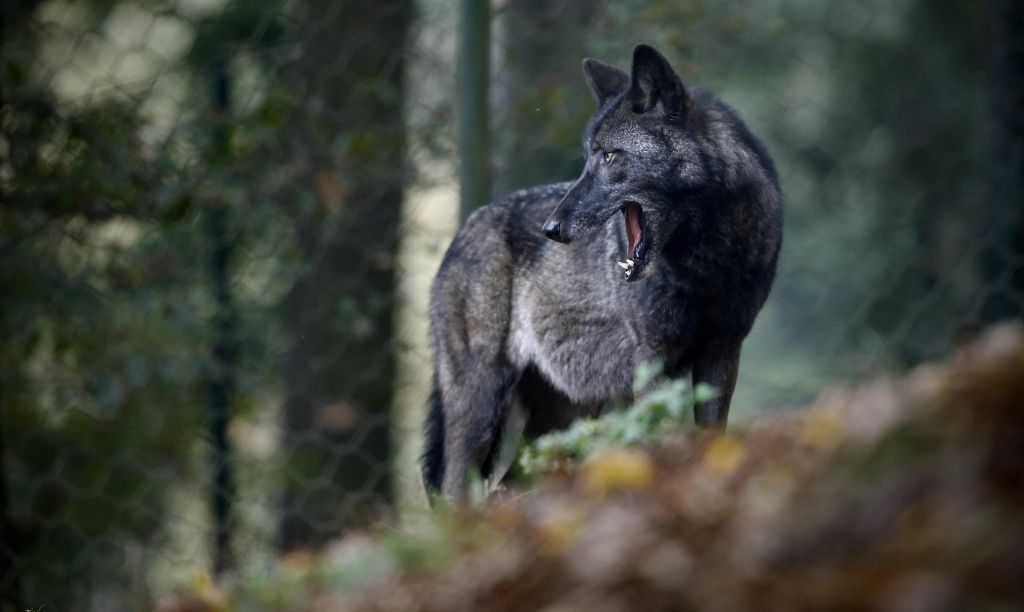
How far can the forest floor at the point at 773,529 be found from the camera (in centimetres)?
114

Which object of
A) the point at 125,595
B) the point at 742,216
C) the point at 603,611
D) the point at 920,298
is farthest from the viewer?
the point at 920,298

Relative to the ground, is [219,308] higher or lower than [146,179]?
lower

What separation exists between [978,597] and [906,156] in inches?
258

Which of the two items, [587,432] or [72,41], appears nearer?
[587,432]

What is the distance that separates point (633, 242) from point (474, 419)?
82cm

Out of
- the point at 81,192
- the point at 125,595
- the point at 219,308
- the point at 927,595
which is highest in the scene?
the point at 927,595

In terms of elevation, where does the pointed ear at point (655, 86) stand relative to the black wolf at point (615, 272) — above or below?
above

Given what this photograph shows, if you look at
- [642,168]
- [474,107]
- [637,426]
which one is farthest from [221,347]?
[637,426]

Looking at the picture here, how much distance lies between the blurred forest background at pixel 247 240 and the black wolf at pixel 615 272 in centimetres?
107

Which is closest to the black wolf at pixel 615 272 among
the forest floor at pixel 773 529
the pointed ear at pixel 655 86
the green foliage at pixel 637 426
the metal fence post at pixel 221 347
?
the pointed ear at pixel 655 86

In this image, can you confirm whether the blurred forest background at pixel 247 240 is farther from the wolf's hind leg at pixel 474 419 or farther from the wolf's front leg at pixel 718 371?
the wolf's front leg at pixel 718 371

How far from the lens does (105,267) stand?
5.23 metres

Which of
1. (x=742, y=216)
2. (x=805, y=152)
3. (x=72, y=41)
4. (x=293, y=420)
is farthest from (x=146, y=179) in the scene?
(x=805, y=152)

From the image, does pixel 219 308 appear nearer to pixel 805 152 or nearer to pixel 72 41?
pixel 72 41
